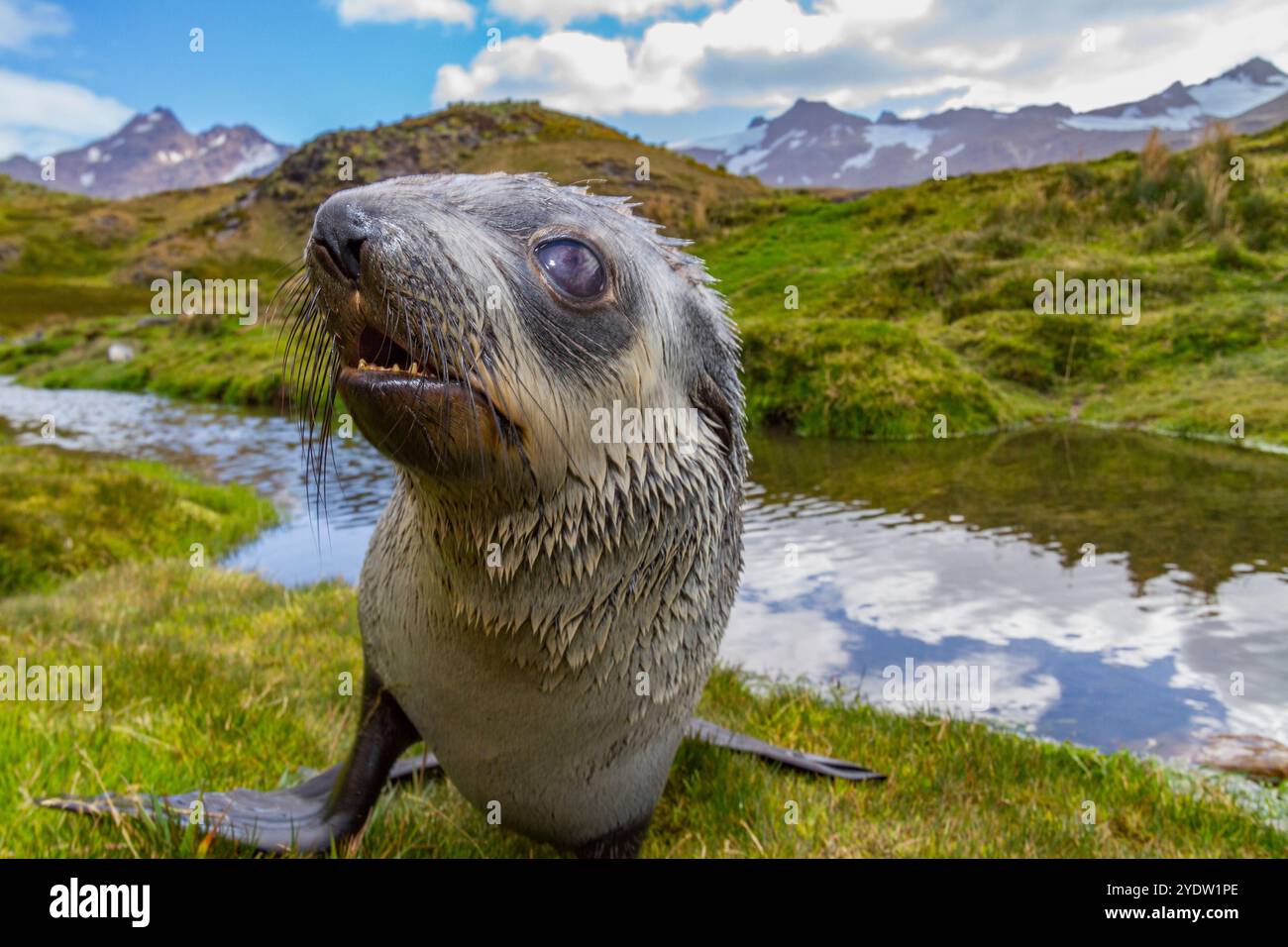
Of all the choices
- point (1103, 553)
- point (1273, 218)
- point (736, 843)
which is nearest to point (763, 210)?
point (1273, 218)

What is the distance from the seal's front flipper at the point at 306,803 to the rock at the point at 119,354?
34287 millimetres

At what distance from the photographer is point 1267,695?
403cm

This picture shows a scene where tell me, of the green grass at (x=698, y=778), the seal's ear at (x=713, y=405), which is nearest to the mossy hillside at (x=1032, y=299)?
the green grass at (x=698, y=778)

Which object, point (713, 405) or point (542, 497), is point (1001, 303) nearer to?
point (713, 405)

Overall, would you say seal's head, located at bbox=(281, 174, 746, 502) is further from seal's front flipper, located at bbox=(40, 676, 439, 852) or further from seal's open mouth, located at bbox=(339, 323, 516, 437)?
seal's front flipper, located at bbox=(40, 676, 439, 852)

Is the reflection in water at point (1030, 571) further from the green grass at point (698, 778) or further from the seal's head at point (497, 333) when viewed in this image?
the seal's head at point (497, 333)

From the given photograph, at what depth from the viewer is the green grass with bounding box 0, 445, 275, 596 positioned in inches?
283

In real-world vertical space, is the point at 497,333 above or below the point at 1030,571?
above

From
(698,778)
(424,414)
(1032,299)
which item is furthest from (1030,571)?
(1032,299)

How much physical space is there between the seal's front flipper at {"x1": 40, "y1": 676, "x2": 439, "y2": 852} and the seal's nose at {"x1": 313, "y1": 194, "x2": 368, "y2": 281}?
1.48m

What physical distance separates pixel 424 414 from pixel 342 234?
1.24ft

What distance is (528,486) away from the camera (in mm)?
1879
